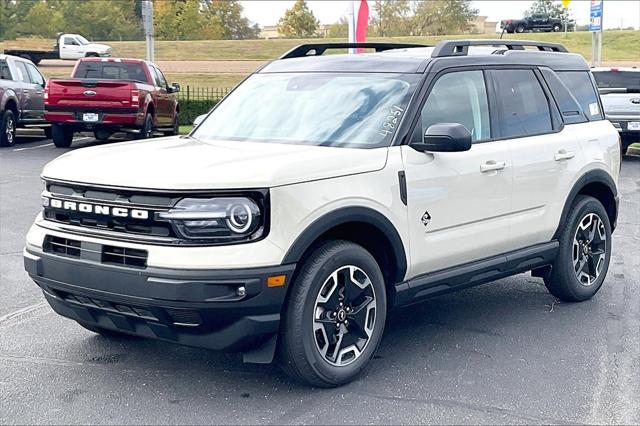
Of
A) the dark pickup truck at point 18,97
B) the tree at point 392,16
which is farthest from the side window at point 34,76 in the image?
the tree at point 392,16

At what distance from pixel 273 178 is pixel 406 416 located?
1.35 meters

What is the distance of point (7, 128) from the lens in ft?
59.7

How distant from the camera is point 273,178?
4.44 meters

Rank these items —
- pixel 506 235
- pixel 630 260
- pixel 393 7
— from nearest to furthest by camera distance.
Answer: pixel 506 235, pixel 630 260, pixel 393 7

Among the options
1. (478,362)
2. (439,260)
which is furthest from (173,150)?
(478,362)

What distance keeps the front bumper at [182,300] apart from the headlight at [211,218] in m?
0.19

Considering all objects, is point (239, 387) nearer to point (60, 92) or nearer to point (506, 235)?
point (506, 235)

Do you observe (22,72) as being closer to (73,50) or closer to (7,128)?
(7,128)

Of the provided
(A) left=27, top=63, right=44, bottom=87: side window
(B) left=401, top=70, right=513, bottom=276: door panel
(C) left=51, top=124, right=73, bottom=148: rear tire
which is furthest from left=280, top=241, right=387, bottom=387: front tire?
(A) left=27, top=63, right=44, bottom=87: side window

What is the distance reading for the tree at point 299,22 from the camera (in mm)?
75750

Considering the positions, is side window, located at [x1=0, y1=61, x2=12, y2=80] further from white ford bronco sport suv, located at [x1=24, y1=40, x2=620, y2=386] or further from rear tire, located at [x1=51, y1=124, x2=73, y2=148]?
white ford bronco sport suv, located at [x1=24, y1=40, x2=620, y2=386]

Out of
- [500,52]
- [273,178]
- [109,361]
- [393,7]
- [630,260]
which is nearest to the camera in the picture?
[273,178]

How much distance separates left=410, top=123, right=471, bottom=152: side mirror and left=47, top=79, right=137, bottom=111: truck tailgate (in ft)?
41.8

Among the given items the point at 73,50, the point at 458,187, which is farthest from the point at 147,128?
the point at 73,50
